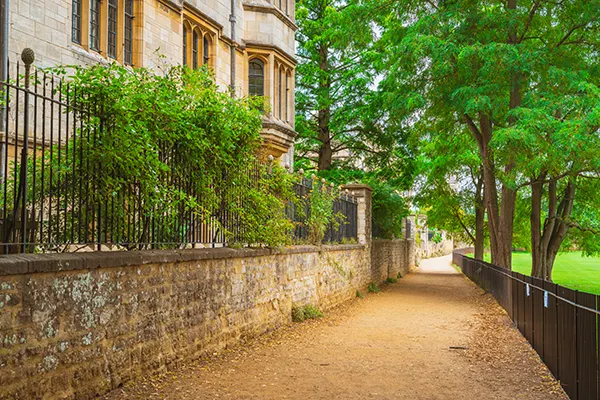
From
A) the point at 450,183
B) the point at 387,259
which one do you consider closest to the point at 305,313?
the point at 387,259

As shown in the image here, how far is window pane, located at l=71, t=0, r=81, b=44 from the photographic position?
13.8m

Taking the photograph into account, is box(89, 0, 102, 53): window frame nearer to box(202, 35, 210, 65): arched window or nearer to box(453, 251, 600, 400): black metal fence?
box(202, 35, 210, 65): arched window

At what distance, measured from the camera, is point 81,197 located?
23.3ft

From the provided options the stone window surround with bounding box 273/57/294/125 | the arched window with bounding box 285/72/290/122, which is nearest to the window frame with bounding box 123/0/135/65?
the stone window surround with bounding box 273/57/294/125

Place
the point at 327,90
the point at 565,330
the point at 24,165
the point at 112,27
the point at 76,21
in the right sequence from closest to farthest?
the point at 24,165 → the point at 565,330 → the point at 76,21 → the point at 112,27 → the point at 327,90

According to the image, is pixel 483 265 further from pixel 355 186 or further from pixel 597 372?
pixel 597 372

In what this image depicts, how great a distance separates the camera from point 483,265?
24750 mm

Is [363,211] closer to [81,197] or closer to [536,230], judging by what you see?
[536,230]

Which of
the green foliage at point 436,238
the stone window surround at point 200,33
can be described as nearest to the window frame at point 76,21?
the stone window surround at point 200,33

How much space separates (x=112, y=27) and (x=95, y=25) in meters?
0.57

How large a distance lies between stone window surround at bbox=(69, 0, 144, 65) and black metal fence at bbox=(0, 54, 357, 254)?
5603mm

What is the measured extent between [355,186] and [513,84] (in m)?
5.74

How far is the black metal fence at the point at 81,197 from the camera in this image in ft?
19.9

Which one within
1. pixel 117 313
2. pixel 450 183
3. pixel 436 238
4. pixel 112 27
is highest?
pixel 112 27
